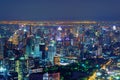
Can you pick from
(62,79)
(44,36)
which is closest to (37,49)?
(44,36)

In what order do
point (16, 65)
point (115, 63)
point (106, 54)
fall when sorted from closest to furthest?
1. point (16, 65)
2. point (115, 63)
3. point (106, 54)

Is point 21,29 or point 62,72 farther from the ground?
point 21,29

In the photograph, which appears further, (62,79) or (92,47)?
(92,47)

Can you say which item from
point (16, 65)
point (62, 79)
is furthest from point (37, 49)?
point (62, 79)

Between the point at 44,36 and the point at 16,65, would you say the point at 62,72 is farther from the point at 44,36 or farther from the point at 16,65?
the point at 44,36

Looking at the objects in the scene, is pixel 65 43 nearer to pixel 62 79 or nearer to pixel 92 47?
pixel 92 47

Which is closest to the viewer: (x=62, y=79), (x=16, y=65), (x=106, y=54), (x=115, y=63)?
(x=62, y=79)

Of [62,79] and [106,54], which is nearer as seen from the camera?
[62,79]

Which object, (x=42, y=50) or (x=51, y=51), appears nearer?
(x=42, y=50)

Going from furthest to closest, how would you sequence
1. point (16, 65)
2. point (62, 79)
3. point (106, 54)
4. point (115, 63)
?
point (106, 54) → point (115, 63) → point (16, 65) → point (62, 79)
